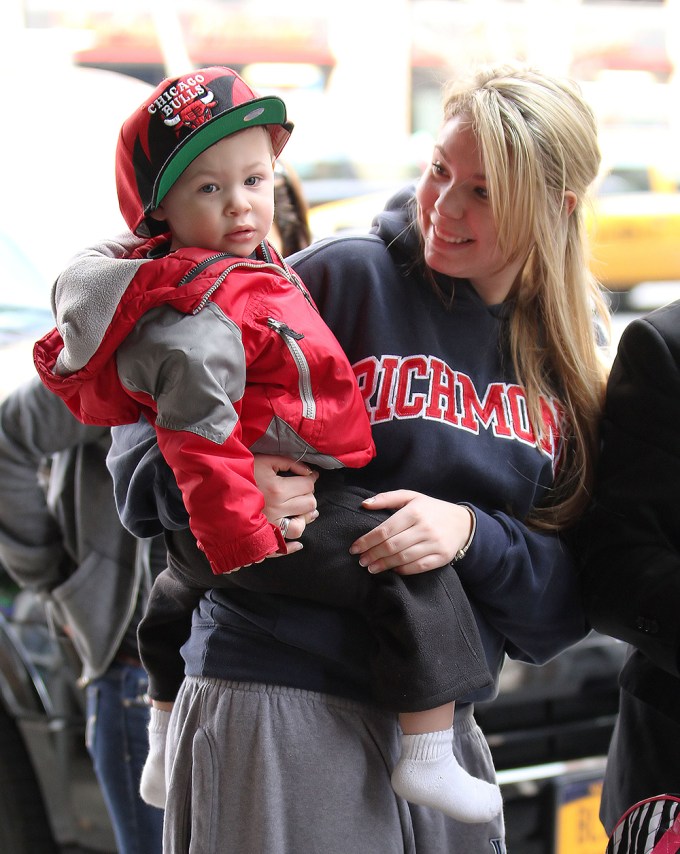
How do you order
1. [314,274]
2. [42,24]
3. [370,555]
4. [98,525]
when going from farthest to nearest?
[42,24], [98,525], [314,274], [370,555]

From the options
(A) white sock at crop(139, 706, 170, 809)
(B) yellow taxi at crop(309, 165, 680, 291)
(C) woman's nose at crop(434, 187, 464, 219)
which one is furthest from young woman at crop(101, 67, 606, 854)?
(B) yellow taxi at crop(309, 165, 680, 291)

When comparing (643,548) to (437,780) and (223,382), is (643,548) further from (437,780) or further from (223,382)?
(223,382)

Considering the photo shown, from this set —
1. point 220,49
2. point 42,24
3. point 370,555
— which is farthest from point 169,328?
point 220,49

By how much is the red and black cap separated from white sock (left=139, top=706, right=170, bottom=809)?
753 mm

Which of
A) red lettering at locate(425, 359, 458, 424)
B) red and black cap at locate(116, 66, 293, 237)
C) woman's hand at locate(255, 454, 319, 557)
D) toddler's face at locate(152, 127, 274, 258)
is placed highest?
red and black cap at locate(116, 66, 293, 237)

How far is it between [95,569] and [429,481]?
A: 94cm

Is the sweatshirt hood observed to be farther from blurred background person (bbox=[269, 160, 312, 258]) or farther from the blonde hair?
blurred background person (bbox=[269, 160, 312, 258])

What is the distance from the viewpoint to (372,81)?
153 inches

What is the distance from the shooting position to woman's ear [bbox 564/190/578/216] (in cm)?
157

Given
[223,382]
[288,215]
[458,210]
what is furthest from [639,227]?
[223,382]

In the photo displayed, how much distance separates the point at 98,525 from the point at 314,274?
848mm

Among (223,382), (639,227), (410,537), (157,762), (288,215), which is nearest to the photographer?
(223,382)

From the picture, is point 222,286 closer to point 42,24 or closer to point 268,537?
point 268,537

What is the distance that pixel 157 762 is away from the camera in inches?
63.0
